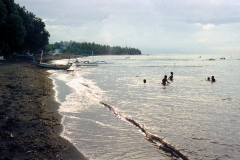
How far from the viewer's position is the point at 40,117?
1015cm

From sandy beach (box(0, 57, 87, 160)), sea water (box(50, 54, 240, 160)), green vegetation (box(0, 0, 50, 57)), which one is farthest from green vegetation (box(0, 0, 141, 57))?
sea water (box(50, 54, 240, 160))

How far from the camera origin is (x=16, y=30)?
47.4m

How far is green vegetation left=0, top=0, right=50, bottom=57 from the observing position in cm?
4328

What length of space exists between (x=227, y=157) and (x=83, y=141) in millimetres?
4542

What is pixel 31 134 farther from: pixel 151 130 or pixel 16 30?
pixel 16 30

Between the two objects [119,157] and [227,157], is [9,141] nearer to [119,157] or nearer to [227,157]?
[119,157]

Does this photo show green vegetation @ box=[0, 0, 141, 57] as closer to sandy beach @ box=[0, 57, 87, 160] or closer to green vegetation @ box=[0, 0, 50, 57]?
green vegetation @ box=[0, 0, 50, 57]

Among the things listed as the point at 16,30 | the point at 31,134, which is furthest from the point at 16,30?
the point at 31,134

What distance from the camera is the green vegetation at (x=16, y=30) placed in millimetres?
43278

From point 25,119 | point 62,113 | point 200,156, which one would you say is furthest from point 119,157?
point 62,113

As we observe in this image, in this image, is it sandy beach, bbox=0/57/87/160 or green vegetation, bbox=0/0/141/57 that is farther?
green vegetation, bbox=0/0/141/57

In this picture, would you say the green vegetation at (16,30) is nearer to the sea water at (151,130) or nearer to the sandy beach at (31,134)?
the sandy beach at (31,134)

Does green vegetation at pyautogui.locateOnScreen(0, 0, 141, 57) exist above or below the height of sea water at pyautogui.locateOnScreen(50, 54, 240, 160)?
above

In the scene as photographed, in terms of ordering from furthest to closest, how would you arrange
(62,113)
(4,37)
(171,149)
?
(4,37) < (62,113) < (171,149)
